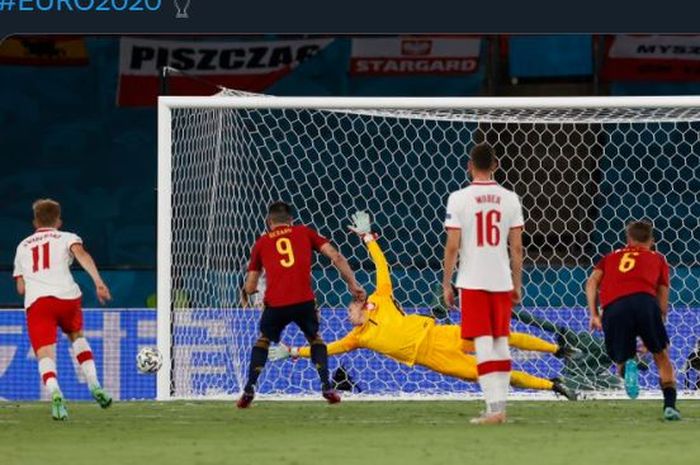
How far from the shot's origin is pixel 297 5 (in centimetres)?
1686

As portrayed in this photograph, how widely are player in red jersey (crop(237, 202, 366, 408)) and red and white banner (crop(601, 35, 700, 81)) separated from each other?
→ 7885mm

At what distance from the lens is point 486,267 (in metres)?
12.0

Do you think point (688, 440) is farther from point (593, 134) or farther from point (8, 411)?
point (593, 134)

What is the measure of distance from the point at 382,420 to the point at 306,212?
885 centimetres

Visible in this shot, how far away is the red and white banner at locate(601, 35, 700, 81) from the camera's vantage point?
71.2 ft

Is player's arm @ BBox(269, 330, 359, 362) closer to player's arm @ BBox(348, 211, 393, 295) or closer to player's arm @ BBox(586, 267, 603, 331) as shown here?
player's arm @ BBox(348, 211, 393, 295)

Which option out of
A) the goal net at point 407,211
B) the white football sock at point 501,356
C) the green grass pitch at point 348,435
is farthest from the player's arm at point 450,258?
the goal net at point 407,211

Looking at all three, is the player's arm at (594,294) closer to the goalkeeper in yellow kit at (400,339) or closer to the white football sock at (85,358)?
the goalkeeper in yellow kit at (400,339)

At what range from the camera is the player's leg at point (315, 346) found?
14.5 meters

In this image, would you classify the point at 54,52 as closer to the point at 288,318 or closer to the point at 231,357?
the point at 231,357

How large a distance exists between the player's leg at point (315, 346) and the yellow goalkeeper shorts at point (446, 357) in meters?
1.39

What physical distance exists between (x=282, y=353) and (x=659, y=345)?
12.8 ft

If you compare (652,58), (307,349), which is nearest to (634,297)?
(307,349)

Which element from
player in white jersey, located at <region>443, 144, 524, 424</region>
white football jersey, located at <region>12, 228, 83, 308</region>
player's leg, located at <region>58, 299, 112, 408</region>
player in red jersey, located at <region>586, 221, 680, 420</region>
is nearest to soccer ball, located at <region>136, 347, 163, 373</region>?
player's leg, located at <region>58, 299, 112, 408</region>
